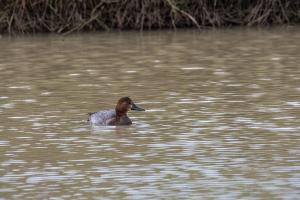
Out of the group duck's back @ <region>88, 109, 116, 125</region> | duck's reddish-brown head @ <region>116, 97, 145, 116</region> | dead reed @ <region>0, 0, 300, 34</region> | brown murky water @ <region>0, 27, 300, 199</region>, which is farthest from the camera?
dead reed @ <region>0, 0, 300, 34</region>

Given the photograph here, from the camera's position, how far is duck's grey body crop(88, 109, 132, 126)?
10.7 metres

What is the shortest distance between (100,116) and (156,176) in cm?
256

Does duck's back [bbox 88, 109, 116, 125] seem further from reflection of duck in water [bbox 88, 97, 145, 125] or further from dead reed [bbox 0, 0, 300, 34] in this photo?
dead reed [bbox 0, 0, 300, 34]

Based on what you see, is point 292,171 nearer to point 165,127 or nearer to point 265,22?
point 165,127

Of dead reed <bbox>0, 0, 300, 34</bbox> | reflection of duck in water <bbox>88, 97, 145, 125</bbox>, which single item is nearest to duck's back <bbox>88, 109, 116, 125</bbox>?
reflection of duck in water <bbox>88, 97, 145, 125</bbox>

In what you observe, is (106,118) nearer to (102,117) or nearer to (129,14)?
(102,117)

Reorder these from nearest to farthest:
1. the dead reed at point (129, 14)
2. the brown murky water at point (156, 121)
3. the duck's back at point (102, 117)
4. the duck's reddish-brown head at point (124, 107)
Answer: the brown murky water at point (156, 121), the duck's back at point (102, 117), the duck's reddish-brown head at point (124, 107), the dead reed at point (129, 14)

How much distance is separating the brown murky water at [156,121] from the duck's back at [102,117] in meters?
0.07

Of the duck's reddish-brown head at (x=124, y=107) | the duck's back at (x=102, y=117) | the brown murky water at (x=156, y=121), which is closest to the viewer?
the brown murky water at (x=156, y=121)

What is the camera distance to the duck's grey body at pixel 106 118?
10.7 metres

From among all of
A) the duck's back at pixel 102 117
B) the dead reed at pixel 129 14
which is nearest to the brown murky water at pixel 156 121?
the duck's back at pixel 102 117

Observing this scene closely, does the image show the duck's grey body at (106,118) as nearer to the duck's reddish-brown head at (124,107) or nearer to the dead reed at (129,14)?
the duck's reddish-brown head at (124,107)

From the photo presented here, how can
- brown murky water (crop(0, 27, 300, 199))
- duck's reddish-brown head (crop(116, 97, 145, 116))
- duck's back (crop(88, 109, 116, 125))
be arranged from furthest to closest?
duck's reddish-brown head (crop(116, 97, 145, 116)), duck's back (crop(88, 109, 116, 125)), brown murky water (crop(0, 27, 300, 199))

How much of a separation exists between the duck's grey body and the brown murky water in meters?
0.07
